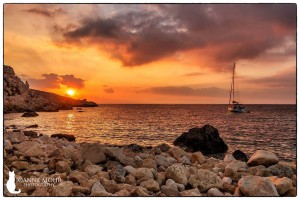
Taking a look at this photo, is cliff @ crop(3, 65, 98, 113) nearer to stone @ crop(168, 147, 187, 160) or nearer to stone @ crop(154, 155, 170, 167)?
stone @ crop(154, 155, 170, 167)

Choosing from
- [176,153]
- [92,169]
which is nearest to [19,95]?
[176,153]

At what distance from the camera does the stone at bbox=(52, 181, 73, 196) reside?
608cm

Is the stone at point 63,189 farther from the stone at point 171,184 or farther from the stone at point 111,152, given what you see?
the stone at point 171,184

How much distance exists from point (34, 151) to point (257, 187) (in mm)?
4571

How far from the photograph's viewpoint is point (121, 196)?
19.7 ft

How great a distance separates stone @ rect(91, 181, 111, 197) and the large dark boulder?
10196 millimetres

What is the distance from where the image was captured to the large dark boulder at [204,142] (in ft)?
53.2

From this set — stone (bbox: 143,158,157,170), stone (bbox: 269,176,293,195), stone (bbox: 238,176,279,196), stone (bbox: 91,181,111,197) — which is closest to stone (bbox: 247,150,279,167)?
stone (bbox: 269,176,293,195)

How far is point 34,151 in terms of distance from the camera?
7637mm

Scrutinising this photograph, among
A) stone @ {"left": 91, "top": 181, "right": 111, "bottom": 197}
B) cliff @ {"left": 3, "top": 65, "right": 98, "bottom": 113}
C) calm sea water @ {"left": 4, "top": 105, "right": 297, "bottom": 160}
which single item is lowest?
calm sea water @ {"left": 4, "top": 105, "right": 297, "bottom": 160}

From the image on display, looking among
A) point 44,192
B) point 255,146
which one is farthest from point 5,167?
point 255,146

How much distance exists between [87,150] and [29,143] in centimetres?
145

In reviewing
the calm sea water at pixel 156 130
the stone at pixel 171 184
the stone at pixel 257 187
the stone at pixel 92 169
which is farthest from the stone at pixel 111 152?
the calm sea water at pixel 156 130

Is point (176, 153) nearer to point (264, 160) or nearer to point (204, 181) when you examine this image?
point (264, 160)
